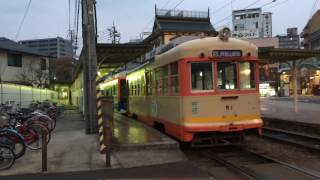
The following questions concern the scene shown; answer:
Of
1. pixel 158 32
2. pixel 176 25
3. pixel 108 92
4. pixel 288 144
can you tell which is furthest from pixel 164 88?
pixel 176 25

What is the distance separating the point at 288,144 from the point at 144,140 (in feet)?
16.1

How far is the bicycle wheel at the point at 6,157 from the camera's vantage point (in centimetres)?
1049

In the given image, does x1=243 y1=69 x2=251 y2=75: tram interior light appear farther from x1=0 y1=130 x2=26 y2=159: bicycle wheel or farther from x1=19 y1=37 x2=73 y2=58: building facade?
x1=19 y1=37 x2=73 y2=58: building facade

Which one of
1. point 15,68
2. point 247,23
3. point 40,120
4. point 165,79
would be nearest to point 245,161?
point 165,79

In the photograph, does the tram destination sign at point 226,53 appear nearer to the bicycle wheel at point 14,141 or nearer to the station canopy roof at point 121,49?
the bicycle wheel at point 14,141

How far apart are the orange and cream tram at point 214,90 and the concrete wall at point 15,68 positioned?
31201 millimetres

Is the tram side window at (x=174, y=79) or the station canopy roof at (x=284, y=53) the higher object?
the station canopy roof at (x=284, y=53)

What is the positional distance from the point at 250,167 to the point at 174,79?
12.3 feet

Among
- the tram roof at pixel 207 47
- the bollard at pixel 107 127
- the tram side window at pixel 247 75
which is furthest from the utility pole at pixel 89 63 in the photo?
the tram side window at pixel 247 75

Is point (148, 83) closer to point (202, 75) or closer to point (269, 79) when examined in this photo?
point (202, 75)

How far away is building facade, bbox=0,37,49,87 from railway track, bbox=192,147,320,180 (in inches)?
1211

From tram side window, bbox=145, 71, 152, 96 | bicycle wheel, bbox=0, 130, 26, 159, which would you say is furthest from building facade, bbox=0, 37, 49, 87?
bicycle wheel, bbox=0, 130, 26, 159

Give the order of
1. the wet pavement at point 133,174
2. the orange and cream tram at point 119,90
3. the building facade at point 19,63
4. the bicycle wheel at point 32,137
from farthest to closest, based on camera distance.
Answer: the building facade at point 19,63 → the orange and cream tram at point 119,90 → the bicycle wheel at point 32,137 → the wet pavement at point 133,174

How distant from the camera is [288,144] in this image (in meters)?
15.6
